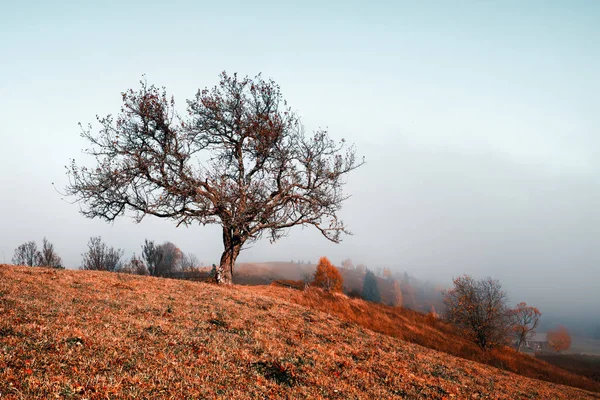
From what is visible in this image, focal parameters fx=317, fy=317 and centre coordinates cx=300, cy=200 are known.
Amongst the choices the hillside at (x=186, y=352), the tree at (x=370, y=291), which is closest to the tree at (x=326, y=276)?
the tree at (x=370, y=291)

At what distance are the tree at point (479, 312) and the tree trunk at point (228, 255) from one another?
26.8m

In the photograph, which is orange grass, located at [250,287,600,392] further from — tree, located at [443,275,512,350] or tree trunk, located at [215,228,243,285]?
tree, located at [443,275,512,350]

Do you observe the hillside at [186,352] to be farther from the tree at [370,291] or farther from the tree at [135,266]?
the tree at [370,291]

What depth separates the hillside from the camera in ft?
18.5

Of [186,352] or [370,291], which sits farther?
[370,291]

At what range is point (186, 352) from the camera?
24.6 feet

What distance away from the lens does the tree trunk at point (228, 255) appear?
20953 millimetres

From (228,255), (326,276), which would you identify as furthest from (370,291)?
(228,255)

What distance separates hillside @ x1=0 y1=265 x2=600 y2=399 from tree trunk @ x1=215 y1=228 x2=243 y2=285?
6166 millimetres

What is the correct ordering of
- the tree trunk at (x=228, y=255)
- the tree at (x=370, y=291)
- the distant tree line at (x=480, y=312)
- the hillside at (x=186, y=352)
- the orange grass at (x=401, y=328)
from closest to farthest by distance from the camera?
the hillside at (x=186, y=352) < the orange grass at (x=401, y=328) < the tree trunk at (x=228, y=255) < the distant tree line at (x=480, y=312) < the tree at (x=370, y=291)

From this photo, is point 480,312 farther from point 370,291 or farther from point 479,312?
point 370,291

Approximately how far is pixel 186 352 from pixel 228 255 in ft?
46.5

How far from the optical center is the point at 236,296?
1617 centimetres

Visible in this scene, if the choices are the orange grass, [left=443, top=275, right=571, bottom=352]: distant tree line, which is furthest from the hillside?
[left=443, top=275, right=571, bottom=352]: distant tree line
